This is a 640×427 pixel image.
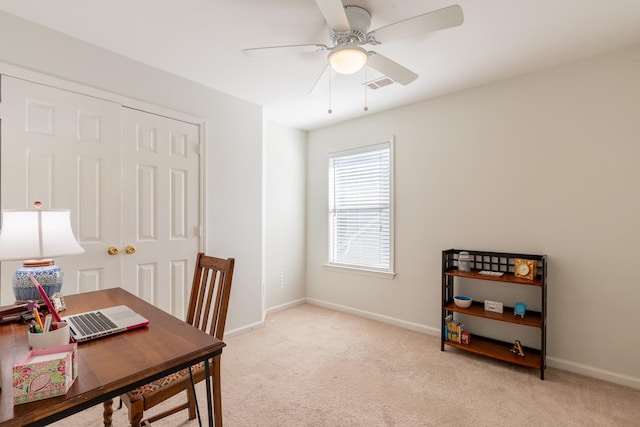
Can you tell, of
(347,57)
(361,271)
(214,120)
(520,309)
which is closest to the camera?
(347,57)

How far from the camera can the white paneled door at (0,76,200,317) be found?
2.06 meters

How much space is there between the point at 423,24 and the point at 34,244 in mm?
2184

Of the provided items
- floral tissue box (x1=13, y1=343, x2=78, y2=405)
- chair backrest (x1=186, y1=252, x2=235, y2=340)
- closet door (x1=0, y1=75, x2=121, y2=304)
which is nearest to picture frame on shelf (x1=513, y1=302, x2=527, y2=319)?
chair backrest (x1=186, y1=252, x2=235, y2=340)

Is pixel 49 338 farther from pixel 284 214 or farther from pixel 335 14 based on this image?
pixel 284 214

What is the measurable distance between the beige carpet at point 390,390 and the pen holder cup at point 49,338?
124 centimetres

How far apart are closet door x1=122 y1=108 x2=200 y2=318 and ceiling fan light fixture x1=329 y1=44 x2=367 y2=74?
168cm

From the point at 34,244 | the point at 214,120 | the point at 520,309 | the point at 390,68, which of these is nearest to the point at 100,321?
the point at 34,244

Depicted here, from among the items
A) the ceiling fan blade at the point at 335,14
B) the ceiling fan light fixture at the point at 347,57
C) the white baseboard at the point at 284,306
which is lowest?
the white baseboard at the point at 284,306

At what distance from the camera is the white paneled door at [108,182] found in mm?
2057

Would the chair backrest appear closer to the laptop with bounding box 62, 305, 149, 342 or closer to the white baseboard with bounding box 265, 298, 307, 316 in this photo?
the laptop with bounding box 62, 305, 149, 342

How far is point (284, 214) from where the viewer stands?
4266mm

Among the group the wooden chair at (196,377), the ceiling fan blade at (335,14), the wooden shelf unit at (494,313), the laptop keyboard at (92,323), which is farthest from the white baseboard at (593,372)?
the laptop keyboard at (92,323)

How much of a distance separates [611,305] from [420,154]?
2037 mm

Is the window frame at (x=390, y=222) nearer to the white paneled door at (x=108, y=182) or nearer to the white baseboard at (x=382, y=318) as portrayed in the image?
A: the white baseboard at (x=382, y=318)
